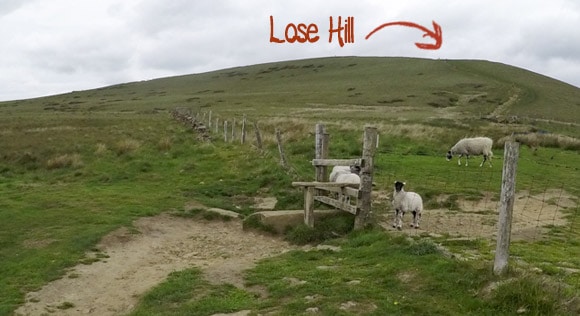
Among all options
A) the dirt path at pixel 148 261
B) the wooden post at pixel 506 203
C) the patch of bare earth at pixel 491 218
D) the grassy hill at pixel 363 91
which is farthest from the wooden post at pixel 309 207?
the grassy hill at pixel 363 91

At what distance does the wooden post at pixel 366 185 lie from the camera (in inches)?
481

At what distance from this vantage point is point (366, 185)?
12.3 meters

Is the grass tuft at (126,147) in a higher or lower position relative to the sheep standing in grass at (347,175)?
higher

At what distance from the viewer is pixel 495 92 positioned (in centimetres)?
8538

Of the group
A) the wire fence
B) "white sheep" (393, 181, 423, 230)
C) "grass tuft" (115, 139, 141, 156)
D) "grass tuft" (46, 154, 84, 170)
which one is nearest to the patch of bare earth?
the wire fence

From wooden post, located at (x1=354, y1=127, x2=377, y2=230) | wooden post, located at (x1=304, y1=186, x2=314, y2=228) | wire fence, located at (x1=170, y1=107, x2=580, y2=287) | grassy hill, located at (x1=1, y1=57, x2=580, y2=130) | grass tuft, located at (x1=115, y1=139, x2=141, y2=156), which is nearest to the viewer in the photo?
wire fence, located at (x1=170, y1=107, x2=580, y2=287)

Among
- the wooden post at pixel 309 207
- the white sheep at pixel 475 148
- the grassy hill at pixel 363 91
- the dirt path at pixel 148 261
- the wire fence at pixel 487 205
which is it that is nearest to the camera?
the dirt path at pixel 148 261

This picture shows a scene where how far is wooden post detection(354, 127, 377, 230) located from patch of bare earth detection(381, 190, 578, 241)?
0.57 metres

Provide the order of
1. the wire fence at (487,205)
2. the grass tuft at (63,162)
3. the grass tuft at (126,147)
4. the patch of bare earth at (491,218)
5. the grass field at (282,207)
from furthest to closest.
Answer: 1. the grass tuft at (126,147)
2. the grass tuft at (63,162)
3. the patch of bare earth at (491,218)
4. the wire fence at (487,205)
5. the grass field at (282,207)

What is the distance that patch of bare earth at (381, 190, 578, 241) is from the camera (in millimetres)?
12039

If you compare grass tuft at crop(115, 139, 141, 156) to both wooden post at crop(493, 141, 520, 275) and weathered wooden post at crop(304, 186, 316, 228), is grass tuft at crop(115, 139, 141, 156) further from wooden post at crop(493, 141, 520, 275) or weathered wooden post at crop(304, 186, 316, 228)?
wooden post at crop(493, 141, 520, 275)

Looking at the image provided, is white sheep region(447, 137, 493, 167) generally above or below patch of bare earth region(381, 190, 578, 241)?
above

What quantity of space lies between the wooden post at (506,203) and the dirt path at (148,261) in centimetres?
397

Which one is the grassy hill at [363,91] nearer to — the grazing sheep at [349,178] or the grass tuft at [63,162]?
the grass tuft at [63,162]
